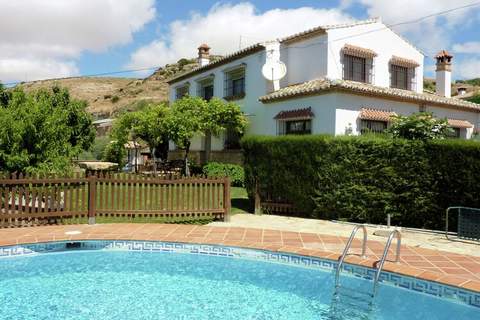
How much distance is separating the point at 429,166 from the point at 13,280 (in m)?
9.64

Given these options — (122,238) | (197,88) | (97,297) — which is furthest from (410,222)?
(197,88)

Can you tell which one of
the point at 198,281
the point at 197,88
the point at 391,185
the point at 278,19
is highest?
the point at 278,19

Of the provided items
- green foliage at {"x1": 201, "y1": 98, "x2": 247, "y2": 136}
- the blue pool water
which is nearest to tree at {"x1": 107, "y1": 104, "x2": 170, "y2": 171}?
green foliage at {"x1": 201, "y1": 98, "x2": 247, "y2": 136}

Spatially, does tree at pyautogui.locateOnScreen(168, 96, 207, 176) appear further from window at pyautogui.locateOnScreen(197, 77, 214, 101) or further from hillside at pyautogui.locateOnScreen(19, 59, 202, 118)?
hillside at pyautogui.locateOnScreen(19, 59, 202, 118)

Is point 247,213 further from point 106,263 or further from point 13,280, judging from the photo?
point 13,280

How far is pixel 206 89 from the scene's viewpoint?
2828cm

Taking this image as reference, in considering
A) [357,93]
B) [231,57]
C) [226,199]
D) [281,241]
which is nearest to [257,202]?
[226,199]

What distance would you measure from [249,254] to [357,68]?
51.4ft

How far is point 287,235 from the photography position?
919 cm

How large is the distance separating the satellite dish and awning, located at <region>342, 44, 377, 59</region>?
3.24 metres

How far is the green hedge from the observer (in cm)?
984

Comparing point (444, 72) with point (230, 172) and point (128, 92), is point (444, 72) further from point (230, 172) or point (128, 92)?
point (128, 92)

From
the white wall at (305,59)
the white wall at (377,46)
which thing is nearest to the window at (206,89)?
the white wall at (305,59)

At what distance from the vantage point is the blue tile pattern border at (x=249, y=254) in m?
6.01
